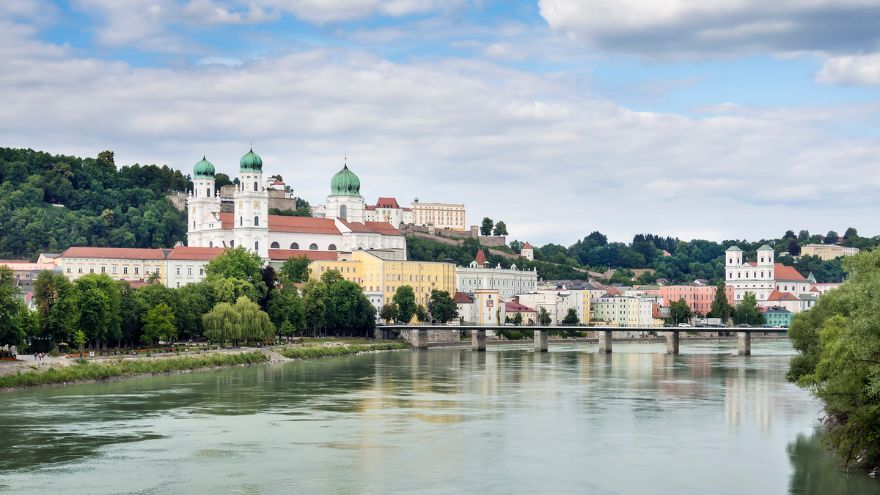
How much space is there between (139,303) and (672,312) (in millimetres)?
83806

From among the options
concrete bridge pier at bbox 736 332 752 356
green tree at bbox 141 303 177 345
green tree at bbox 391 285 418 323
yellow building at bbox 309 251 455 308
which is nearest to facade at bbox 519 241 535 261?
yellow building at bbox 309 251 455 308

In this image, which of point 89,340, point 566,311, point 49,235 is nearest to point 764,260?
point 566,311

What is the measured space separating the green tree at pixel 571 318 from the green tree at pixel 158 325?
2663 inches

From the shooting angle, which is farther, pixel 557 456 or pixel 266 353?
pixel 266 353

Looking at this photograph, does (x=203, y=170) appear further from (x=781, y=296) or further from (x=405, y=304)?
(x=781, y=296)

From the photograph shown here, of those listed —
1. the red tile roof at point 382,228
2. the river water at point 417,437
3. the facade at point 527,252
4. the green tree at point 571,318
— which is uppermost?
the red tile roof at point 382,228

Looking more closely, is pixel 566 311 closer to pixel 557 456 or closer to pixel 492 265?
pixel 492 265

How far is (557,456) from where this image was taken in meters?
31.2

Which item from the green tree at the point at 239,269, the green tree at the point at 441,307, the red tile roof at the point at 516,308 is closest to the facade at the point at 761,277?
the red tile roof at the point at 516,308

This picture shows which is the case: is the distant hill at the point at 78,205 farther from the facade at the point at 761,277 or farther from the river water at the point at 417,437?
the river water at the point at 417,437

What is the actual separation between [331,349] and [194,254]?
32.0 metres

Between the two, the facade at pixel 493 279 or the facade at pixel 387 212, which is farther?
the facade at pixel 387 212

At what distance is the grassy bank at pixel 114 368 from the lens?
46062mm

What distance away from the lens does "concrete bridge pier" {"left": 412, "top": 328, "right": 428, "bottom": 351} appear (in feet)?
302
